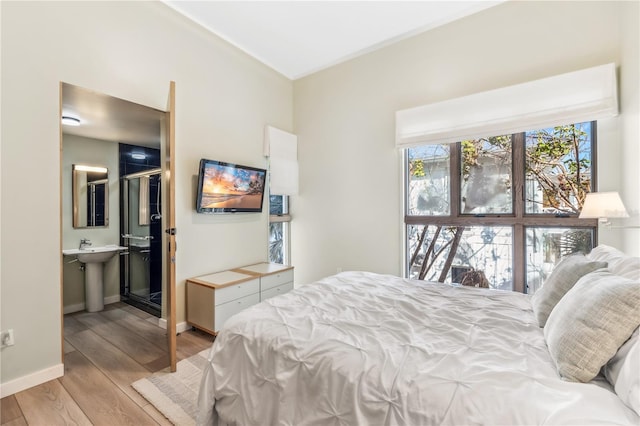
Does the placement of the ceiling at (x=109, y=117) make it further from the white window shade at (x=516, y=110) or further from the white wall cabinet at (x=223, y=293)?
the white window shade at (x=516, y=110)

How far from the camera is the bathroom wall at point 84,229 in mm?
3477

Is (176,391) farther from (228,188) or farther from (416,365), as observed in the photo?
(228,188)

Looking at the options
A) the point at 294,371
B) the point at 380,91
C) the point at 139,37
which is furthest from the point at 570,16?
the point at 139,37

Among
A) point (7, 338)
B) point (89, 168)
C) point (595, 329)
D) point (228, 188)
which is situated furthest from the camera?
point (89, 168)

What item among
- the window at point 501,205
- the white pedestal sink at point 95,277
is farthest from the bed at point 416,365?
the white pedestal sink at point 95,277

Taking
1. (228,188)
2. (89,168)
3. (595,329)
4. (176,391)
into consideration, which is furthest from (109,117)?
(595,329)

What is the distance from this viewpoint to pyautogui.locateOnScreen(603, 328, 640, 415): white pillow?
857mm

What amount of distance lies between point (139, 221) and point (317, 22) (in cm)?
333

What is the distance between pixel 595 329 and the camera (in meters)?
1.02

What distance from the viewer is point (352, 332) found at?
1400mm

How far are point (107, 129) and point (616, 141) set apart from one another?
503cm

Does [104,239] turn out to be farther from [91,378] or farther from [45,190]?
[91,378]

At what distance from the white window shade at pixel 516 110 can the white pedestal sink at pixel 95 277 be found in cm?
377

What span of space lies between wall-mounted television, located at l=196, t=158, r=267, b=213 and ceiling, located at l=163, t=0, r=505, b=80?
1488 millimetres
